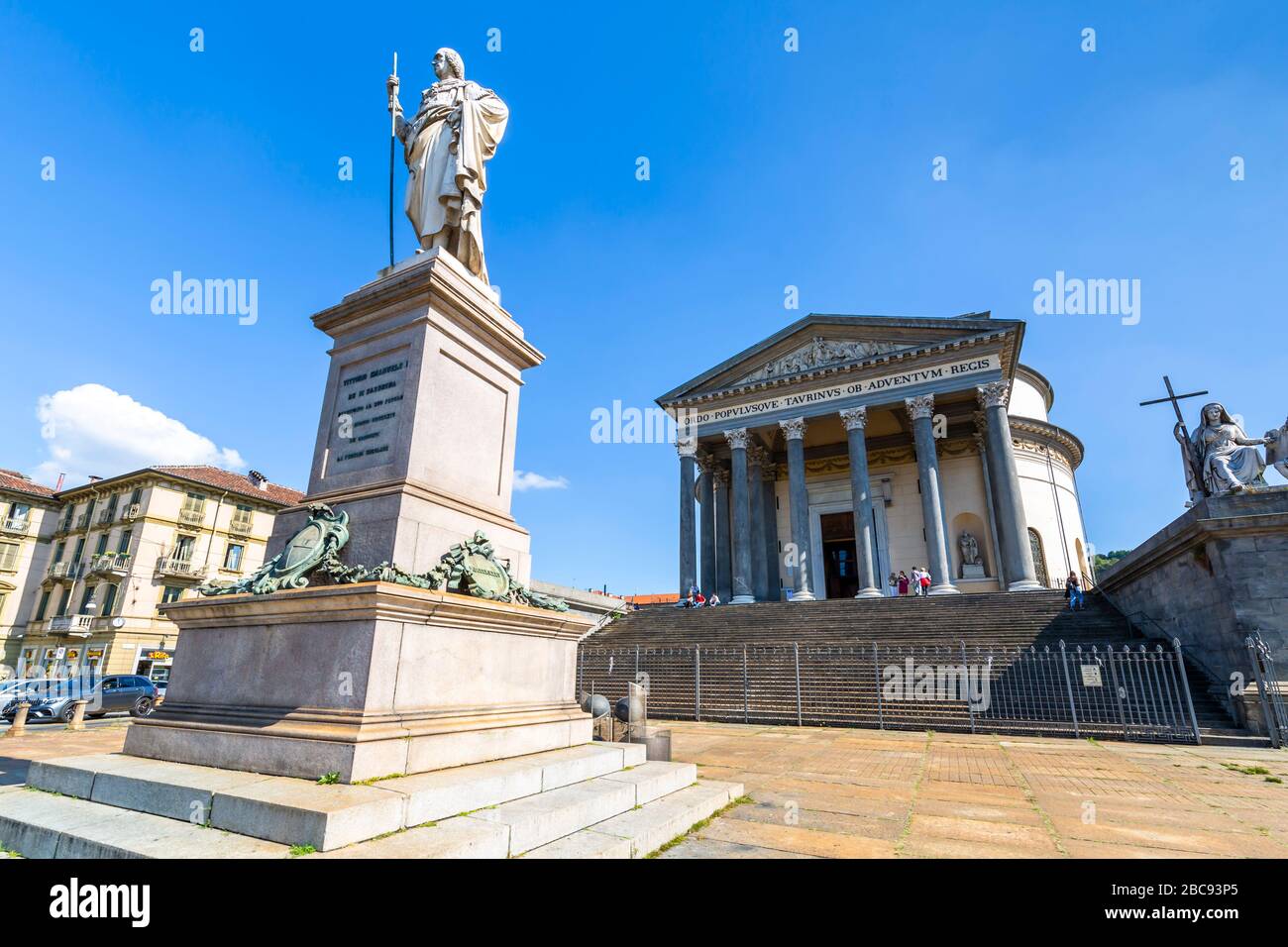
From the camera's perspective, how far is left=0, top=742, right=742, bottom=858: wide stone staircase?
2.56 meters

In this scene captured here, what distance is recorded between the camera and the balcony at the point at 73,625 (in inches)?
1225

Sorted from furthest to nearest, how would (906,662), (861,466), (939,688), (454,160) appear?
(861,466), (906,662), (939,688), (454,160)

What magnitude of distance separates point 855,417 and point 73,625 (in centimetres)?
4055

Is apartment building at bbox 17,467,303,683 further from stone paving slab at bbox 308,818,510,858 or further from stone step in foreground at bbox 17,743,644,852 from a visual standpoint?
stone paving slab at bbox 308,818,510,858

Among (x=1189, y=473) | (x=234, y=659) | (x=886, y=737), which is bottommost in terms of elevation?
(x=886, y=737)

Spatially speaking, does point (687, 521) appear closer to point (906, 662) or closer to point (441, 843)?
point (906, 662)

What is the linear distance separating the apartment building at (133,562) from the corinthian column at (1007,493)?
37343mm

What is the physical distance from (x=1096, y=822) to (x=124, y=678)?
2383 cm

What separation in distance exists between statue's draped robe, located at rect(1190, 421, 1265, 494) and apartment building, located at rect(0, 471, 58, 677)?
53313mm

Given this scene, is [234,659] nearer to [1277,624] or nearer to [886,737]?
[886,737]

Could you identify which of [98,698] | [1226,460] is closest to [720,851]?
[1226,460]

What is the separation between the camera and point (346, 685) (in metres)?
3.47
